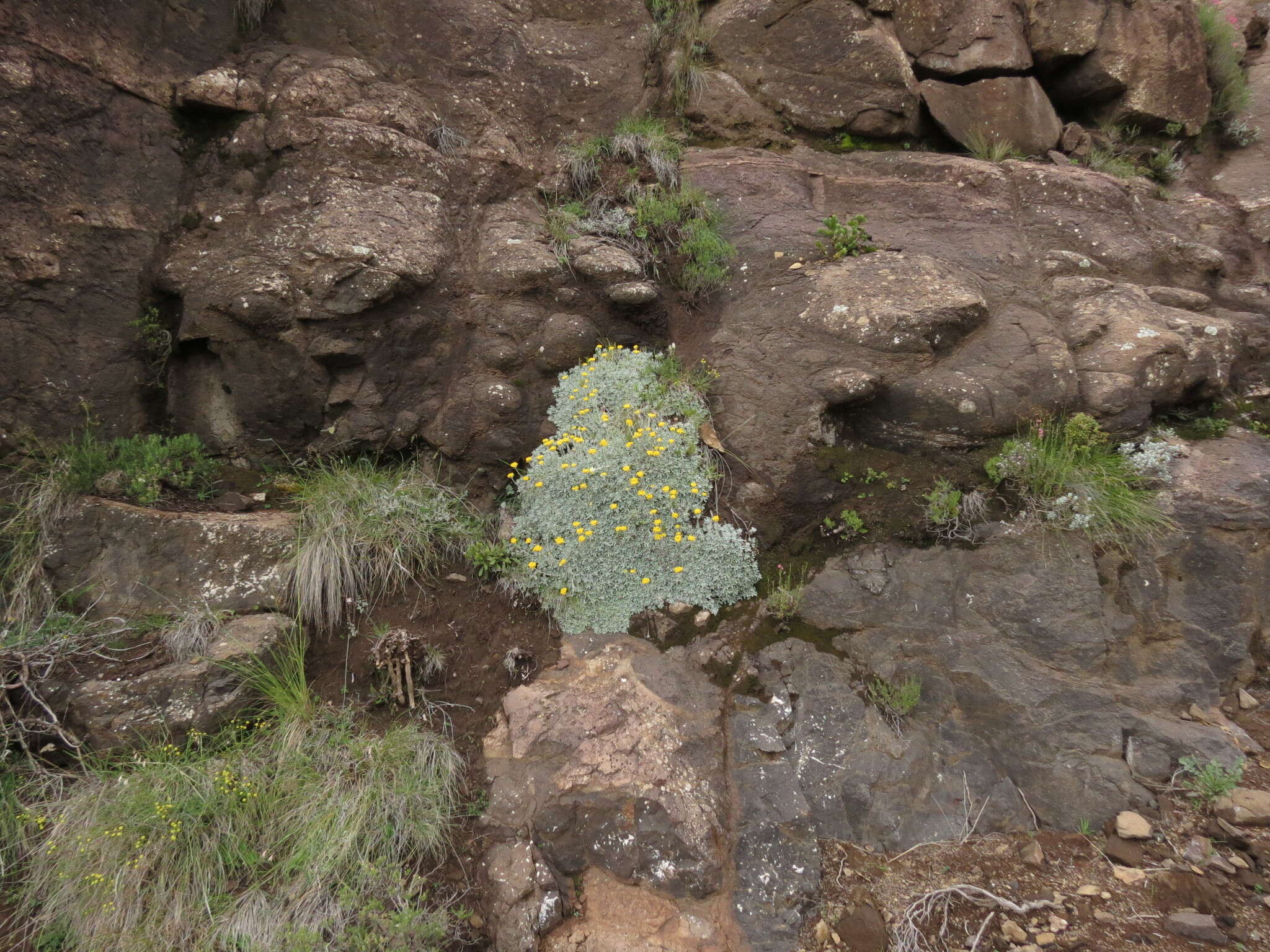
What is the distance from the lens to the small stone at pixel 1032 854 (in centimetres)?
315

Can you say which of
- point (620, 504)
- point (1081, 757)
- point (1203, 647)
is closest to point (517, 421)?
point (620, 504)

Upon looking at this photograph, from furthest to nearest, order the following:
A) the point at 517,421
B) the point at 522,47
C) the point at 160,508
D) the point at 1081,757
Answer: the point at 522,47 → the point at 517,421 → the point at 160,508 → the point at 1081,757

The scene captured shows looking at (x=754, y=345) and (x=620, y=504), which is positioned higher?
(x=754, y=345)

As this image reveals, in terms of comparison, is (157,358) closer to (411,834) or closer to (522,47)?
(411,834)

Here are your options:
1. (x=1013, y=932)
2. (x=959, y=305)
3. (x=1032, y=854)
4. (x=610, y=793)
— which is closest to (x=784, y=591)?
(x=610, y=793)

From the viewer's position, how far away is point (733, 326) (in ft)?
16.4

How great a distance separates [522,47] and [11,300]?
4348 mm

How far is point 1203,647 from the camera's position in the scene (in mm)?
3768

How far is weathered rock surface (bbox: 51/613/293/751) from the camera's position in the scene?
3.32 meters

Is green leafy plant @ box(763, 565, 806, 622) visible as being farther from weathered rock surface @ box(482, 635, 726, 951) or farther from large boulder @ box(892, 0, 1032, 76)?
large boulder @ box(892, 0, 1032, 76)

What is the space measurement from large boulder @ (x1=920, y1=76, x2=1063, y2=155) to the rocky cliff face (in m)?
0.03

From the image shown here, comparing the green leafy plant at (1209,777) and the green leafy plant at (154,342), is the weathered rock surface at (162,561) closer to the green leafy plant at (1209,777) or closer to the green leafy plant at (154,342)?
the green leafy plant at (154,342)

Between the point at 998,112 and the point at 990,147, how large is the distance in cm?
36

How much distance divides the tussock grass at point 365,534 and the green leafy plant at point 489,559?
14 cm
